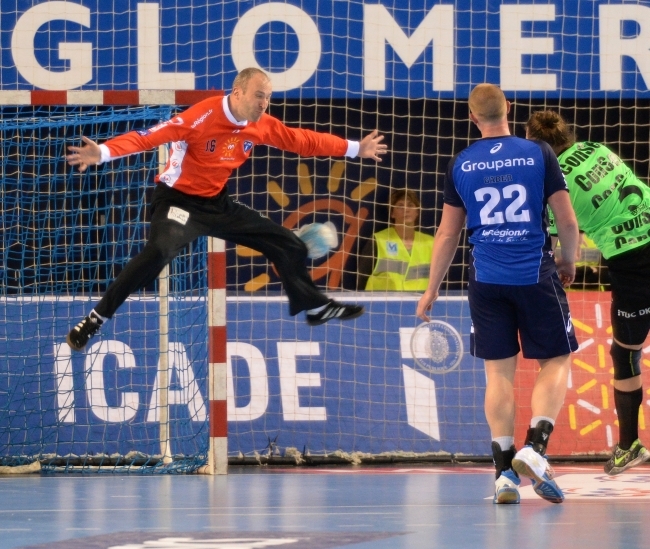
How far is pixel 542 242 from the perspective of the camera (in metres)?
6.39

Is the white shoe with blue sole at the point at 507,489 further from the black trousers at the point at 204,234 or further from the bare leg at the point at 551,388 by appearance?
the black trousers at the point at 204,234

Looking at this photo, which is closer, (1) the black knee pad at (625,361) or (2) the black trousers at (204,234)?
(2) the black trousers at (204,234)

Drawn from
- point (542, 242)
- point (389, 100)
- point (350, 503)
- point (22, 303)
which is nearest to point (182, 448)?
point (22, 303)

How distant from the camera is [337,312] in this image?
7.71 meters

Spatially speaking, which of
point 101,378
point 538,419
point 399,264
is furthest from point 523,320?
point 399,264

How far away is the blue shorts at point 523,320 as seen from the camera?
636 centimetres

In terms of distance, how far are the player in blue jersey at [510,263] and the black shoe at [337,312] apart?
3.89 feet

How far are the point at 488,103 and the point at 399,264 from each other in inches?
174

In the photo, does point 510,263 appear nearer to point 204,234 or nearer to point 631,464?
point 204,234

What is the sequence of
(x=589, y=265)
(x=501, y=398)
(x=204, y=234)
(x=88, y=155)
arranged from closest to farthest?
(x=501, y=398), (x=88, y=155), (x=204, y=234), (x=589, y=265)

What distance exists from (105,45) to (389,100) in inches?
114

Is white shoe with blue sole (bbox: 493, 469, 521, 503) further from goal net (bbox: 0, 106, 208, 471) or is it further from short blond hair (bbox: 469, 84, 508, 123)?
goal net (bbox: 0, 106, 208, 471)

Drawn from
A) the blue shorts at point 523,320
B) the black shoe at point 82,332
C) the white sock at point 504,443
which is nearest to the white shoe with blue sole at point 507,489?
the white sock at point 504,443

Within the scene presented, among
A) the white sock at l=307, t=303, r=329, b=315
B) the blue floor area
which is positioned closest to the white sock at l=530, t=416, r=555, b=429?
the blue floor area
